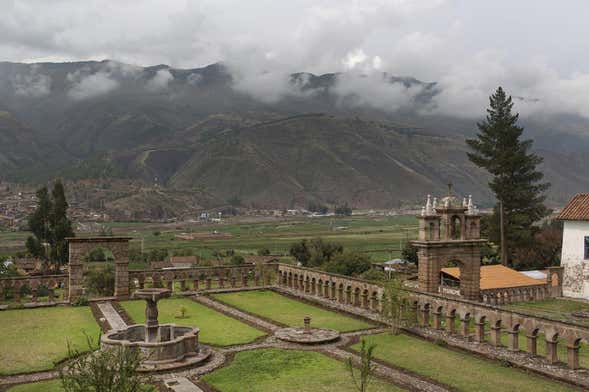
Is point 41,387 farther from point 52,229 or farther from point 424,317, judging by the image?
point 52,229

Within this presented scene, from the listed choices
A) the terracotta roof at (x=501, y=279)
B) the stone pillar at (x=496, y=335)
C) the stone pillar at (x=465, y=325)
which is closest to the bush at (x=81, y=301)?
the stone pillar at (x=465, y=325)

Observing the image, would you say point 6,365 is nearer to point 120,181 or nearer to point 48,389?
point 48,389

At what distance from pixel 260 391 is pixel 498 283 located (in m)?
21.2

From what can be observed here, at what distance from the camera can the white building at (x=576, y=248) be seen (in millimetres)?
30469

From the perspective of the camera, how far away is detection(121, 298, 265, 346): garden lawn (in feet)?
62.7

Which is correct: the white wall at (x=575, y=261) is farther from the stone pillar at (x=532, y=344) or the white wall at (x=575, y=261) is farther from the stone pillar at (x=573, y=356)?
the stone pillar at (x=573, y=356)

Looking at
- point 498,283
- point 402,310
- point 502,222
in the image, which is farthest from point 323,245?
point 402,310

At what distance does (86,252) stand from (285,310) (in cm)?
1059

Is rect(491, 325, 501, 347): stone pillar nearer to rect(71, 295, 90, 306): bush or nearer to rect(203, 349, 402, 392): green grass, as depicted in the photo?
rect(203, 349, 402, 392): green grass

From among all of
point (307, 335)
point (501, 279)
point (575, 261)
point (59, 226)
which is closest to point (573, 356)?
point (307, 335)

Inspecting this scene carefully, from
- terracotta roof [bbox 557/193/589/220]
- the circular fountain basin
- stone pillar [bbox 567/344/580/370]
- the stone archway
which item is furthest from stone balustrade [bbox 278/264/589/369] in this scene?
the stone archway

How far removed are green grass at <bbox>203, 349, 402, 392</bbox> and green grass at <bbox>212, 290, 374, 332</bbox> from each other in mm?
4249

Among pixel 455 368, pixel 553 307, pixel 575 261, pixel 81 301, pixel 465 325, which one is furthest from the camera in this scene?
pixel 575 261

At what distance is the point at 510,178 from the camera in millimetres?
41250
